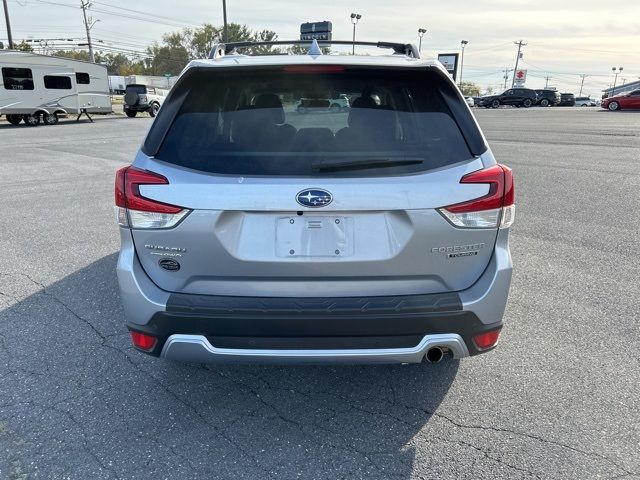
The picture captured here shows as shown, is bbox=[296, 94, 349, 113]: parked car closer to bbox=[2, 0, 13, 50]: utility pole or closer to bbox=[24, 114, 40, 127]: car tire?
bbox=[24, 114, 40, 127]: car tire

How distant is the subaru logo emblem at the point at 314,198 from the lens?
2.22 metres

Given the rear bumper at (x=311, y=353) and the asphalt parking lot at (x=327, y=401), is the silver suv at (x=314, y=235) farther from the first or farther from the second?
the asphalt parking lot at (x=327, y=401)

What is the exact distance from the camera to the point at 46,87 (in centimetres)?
2606

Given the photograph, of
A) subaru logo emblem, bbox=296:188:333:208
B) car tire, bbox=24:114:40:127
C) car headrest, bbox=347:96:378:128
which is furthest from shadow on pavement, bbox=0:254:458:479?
car tire, bbox=24:114:40:127

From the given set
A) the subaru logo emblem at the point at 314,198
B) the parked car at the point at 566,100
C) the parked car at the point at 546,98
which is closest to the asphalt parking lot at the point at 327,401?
the subaru logo emblem at the point at 314,198

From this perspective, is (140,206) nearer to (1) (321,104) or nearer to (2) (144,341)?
(2) (144,341)

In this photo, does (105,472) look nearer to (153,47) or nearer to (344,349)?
(344,349)

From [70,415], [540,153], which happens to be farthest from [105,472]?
[540,153]

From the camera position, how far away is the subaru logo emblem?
87.4 inches

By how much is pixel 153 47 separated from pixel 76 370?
98122 millimetres

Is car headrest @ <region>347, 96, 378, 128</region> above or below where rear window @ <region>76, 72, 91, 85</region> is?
above

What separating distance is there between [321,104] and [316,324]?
4.04 feet

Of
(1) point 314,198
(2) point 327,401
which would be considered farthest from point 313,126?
(2) point 327,401

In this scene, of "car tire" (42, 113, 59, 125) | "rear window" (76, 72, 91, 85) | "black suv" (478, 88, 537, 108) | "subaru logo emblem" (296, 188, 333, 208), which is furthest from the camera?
"black suv" (478, 88, 537, 108)
